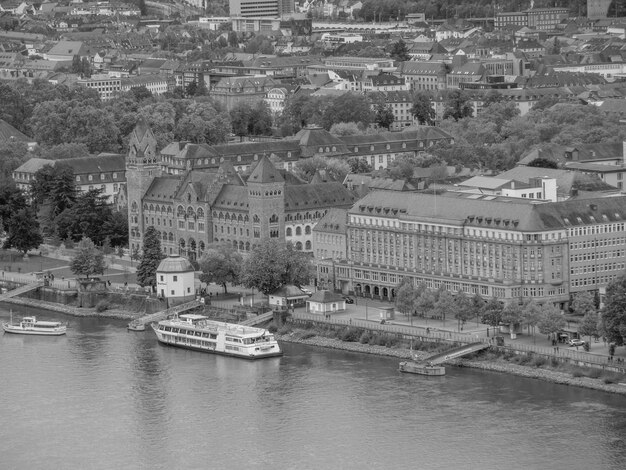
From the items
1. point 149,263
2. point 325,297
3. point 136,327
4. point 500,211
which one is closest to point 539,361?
point 500,211

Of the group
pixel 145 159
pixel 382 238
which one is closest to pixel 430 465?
pixel 382 238

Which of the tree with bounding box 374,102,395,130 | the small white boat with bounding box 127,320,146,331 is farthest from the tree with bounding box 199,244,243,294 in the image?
the tree with bounding box 374,102,395,130

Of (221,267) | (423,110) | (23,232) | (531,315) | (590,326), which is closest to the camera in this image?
(590,326)

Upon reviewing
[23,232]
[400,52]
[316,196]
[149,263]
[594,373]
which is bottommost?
[594,373]

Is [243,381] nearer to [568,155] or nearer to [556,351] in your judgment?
[556,351]

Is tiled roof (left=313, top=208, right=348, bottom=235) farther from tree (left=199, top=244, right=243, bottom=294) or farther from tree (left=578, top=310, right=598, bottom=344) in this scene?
tree (left=578, top=310, right=598, bottom=344)

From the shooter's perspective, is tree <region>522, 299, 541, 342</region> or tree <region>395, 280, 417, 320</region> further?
tree <region>395, 280, 417, 320</region>

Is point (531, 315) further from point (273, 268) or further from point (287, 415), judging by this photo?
point (273, 268)
